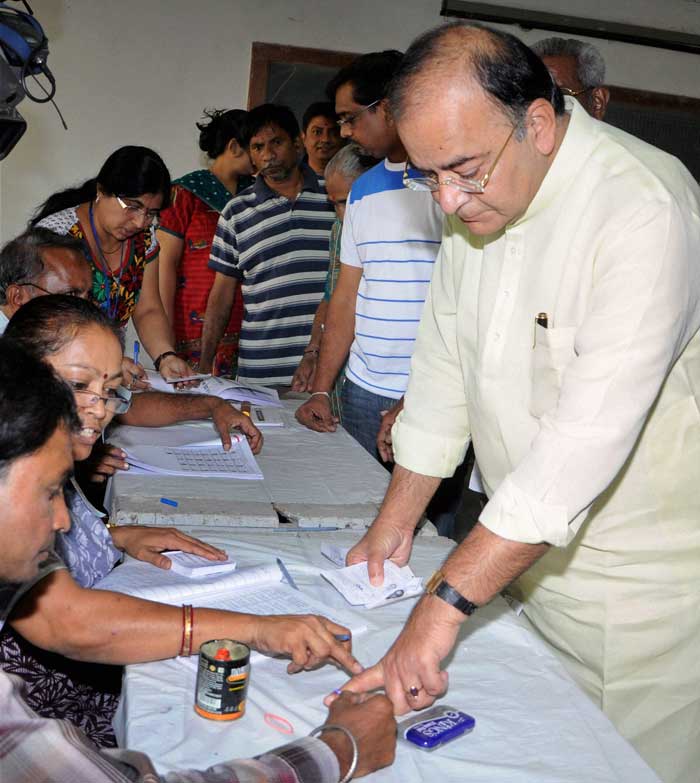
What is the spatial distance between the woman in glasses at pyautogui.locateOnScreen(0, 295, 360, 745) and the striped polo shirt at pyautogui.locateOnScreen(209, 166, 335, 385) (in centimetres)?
212

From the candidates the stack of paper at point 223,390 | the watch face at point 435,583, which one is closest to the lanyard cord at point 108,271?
the stack of paper at point 223,390

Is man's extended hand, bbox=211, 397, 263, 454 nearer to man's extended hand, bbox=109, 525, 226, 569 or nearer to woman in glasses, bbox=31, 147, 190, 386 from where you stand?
woman in glasses, bbox=31, 147, 190, 386

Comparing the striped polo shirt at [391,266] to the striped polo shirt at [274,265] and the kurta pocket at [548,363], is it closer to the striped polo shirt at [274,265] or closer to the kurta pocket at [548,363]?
the striped polo shirt at [274,265]

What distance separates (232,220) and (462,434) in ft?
8.10

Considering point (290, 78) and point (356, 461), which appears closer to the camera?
point (356, 461)

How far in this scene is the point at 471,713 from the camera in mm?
1505

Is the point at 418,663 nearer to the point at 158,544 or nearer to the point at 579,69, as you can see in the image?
the point at 158,544

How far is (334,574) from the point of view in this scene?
191cm

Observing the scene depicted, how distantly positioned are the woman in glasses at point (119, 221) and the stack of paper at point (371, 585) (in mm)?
1417

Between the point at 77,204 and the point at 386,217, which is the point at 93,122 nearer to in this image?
the point at 77,204

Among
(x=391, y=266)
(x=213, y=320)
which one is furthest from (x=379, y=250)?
(x=213, y=320)

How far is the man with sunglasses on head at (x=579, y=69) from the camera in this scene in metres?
3.08

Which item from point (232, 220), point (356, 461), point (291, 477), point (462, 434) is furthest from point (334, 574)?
point (232, 220)

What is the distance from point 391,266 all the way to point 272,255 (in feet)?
3.72
